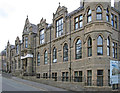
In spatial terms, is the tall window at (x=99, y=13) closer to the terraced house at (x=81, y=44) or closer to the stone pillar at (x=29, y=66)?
the terraced house at (x=81, y=44)

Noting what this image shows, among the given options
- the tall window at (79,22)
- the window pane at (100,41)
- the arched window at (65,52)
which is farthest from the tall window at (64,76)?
the window pane at (100,41)

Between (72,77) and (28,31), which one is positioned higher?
(28,31)

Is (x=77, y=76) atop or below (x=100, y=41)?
below

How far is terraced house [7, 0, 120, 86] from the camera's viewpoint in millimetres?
20875

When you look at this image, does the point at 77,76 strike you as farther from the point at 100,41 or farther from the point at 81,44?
the point at 100,41

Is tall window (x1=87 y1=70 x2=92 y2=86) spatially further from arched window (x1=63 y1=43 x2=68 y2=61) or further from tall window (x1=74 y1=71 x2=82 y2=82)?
arched window (x1=63 y1=43 x2=68 y2=61)

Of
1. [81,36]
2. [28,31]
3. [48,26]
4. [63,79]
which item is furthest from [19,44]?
[81,36]

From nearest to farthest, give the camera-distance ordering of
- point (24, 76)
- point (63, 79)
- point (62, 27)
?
point (63, 79), point (62, 27), point (24, 76)

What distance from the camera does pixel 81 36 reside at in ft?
78.6

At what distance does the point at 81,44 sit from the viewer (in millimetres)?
23984

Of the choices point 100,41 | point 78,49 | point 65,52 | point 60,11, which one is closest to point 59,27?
point 60,11

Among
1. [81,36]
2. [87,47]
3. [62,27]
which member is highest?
[62,27]

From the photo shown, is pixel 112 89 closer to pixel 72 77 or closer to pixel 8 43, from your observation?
pixel 72 77

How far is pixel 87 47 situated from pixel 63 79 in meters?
7.42
